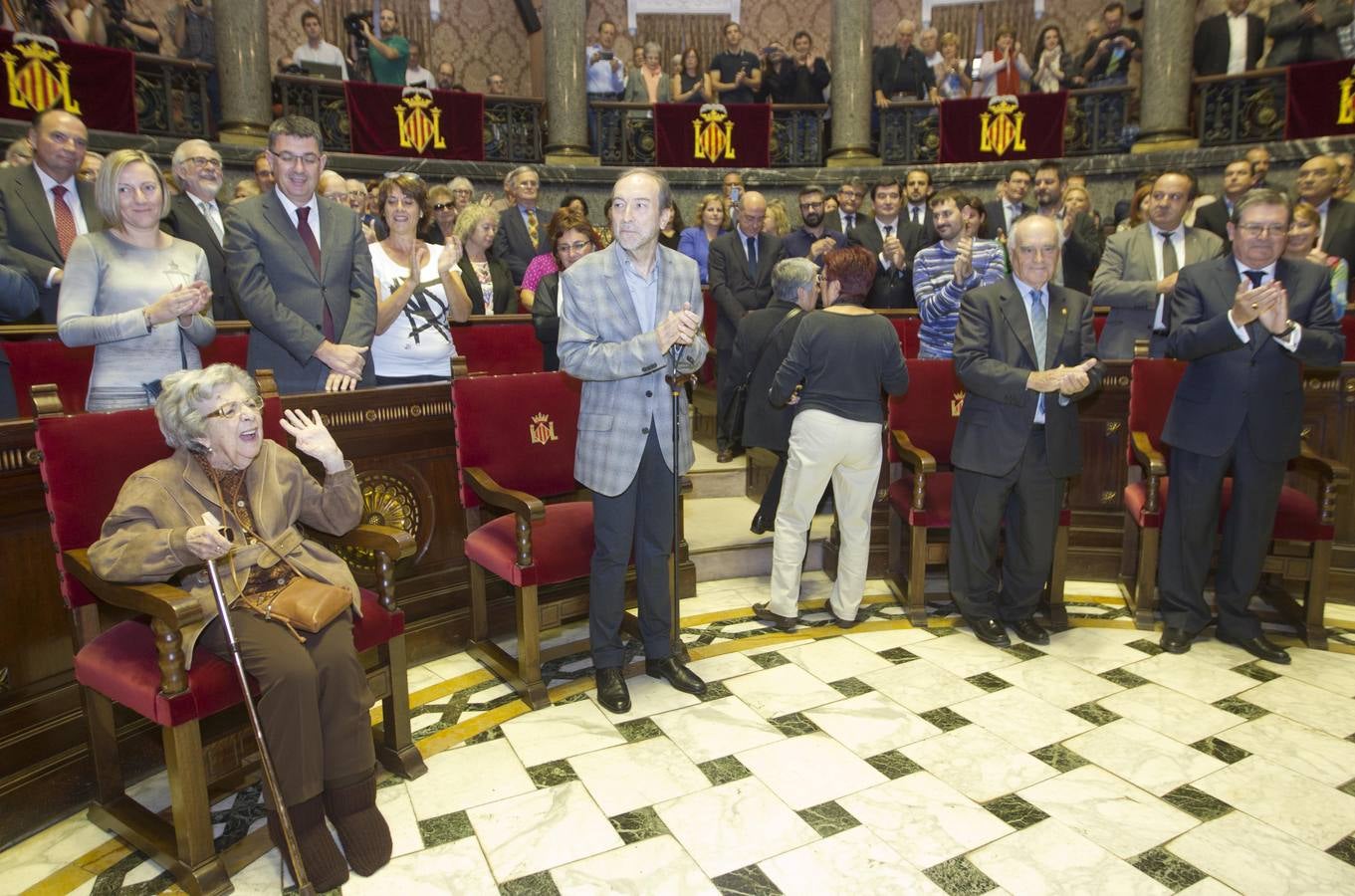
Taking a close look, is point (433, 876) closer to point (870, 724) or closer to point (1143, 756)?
point (870, 724)

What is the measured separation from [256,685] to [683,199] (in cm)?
887

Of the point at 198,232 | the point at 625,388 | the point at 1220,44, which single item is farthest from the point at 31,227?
the point at 1220,44

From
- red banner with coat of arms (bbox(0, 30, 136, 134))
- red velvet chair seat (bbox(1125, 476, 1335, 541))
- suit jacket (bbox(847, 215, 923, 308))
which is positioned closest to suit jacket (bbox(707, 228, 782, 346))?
suit jacket (bbox(847, 215, 923, 308))

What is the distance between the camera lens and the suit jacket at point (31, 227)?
3.68 m

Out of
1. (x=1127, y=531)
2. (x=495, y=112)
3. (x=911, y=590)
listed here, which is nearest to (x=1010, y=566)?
(x=911, y=590)

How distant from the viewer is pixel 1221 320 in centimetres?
343

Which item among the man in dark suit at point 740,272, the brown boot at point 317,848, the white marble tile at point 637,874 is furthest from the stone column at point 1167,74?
the brown boot at point 317,848

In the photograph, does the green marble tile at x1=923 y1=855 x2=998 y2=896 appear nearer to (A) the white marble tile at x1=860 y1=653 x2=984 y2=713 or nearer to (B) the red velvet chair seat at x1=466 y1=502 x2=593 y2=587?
(A) the white marble tile at x1=860 y1=653 x2=984 y2=713

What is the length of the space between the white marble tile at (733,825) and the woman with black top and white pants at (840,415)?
1432mm

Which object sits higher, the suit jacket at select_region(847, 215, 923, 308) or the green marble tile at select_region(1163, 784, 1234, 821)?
the suit jacket at select_region(847, 215, 923, 308)

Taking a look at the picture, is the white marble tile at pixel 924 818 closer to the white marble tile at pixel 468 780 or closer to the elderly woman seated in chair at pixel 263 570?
the white marble tile at pixel 468 780

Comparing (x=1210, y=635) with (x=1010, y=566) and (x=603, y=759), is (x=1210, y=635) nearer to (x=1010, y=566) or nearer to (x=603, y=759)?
(x=1010, y=566)

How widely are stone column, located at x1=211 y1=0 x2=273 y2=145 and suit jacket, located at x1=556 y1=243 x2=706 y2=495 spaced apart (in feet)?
22.4

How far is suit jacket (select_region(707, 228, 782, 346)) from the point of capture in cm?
567
